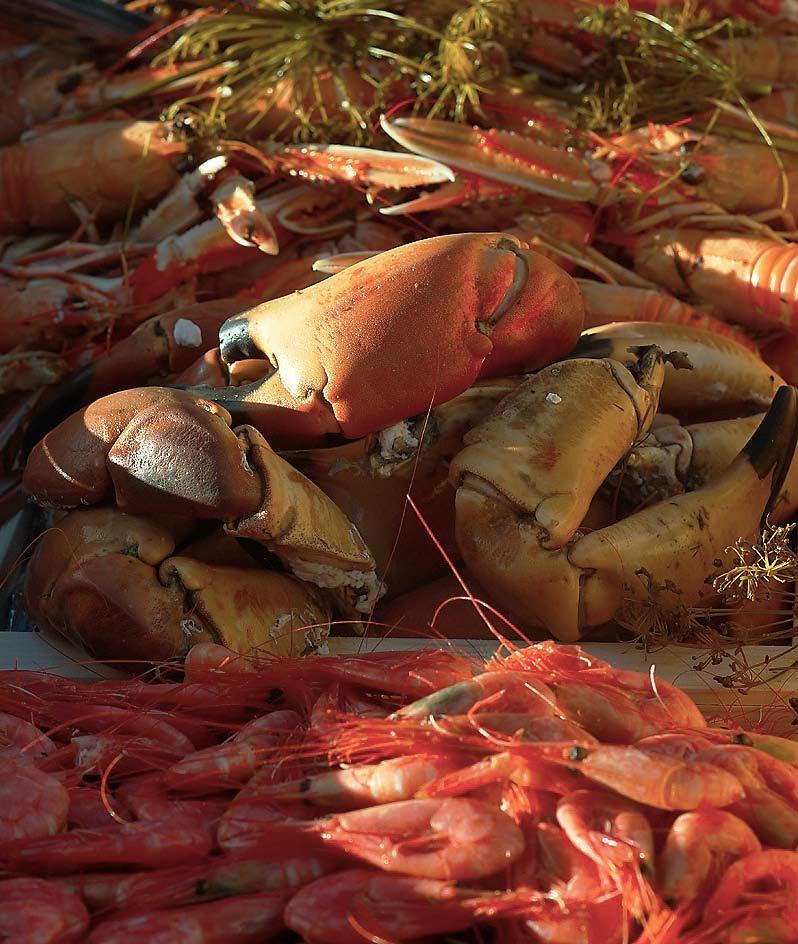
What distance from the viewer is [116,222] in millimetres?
2592

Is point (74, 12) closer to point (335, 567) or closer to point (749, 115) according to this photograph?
point (749, 115)

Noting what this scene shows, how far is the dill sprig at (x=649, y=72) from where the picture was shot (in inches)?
98.9

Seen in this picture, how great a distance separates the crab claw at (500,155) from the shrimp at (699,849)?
1561 mm

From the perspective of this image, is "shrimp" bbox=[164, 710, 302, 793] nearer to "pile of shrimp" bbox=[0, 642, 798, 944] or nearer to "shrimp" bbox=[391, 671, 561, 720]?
"pile of shrimp" bbox=[0, 642, 798, 944]

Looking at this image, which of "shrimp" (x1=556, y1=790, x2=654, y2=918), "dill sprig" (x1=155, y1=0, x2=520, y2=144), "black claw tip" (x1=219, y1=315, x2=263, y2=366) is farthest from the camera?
"dill sprig" (x1=155, y1=0, x2=520, y2=144)

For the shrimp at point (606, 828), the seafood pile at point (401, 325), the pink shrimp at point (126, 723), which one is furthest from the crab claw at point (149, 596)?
the shrimp at point (606, 828)

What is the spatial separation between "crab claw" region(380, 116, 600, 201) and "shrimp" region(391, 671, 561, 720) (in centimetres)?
136

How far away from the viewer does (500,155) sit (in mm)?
2324

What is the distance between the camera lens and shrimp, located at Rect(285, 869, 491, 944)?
3.43 feet

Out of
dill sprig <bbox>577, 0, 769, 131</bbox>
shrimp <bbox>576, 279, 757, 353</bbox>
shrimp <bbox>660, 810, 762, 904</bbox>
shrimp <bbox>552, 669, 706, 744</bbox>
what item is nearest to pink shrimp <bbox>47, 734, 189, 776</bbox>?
shrimp <bbox>552, 669, 706, 744</bbox>

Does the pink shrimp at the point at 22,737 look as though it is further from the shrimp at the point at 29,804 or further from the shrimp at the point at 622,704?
the shrimp at the point at 622,704

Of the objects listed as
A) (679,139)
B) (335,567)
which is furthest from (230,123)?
(335,567)

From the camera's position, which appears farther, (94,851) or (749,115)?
(749,115)

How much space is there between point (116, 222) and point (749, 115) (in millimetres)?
1449
